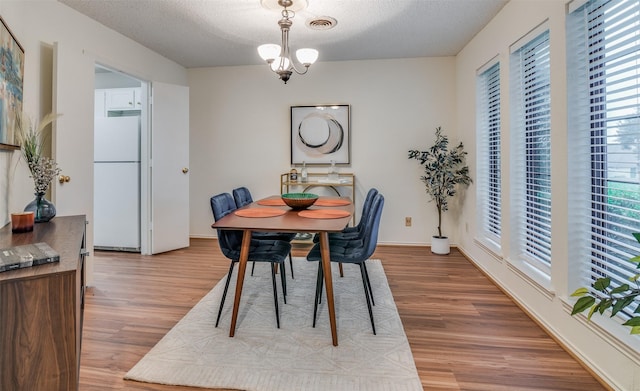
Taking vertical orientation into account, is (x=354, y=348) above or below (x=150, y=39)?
below

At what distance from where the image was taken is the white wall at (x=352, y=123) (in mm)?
4285

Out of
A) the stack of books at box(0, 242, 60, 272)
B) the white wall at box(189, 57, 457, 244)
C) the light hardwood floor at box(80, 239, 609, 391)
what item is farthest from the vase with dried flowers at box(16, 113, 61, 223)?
the white wall at box(189, 57, 457, 244)

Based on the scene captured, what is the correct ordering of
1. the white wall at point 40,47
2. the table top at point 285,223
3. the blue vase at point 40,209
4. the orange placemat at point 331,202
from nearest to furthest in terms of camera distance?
the table top at point 285,223
the blue vase at point 40,209
the white wall at point 40,47
the orange placemat at point 331,202

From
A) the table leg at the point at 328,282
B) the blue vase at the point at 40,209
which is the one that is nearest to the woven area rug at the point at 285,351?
the table leg at the point at 328,282

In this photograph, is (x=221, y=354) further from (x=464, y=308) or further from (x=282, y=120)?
(x=282, y=120)

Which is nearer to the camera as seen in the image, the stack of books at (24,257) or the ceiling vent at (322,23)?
the stack of books at (24,257)

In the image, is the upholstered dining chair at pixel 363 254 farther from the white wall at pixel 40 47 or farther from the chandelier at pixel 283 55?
→ the white wall at pixel 40 47

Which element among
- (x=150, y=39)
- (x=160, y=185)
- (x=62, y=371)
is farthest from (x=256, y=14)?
(x=62, y=371)

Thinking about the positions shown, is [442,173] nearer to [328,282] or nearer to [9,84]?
[328,282]

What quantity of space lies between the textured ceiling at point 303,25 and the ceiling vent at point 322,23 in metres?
0.06

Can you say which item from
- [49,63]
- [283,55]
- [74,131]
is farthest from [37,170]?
[283,55]

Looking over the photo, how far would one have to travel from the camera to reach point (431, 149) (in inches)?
159

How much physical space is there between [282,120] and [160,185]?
5.67ft

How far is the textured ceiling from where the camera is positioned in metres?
2.80
